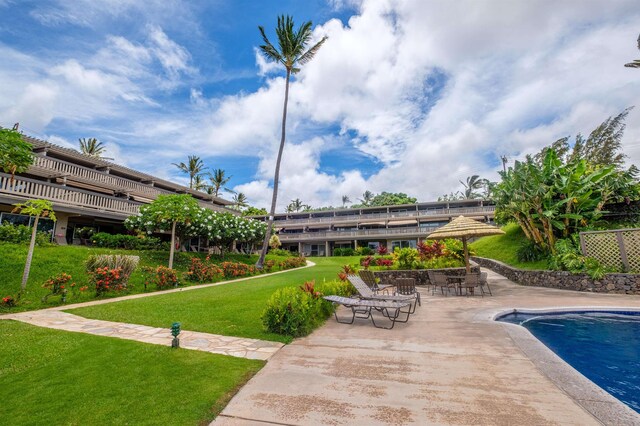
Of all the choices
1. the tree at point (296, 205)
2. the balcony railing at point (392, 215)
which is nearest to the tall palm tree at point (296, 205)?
the tree at point (296, 205)

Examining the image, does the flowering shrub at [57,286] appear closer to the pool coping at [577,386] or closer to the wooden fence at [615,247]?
the pool coping at [577,386]

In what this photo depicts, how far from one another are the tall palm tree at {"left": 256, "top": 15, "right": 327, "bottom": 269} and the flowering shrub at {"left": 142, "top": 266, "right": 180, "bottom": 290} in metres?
7.93

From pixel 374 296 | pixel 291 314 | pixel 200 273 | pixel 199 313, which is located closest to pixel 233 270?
pixel 200 273

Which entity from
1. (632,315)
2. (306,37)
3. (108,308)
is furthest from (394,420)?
(306,37)

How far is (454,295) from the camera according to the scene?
36.3 ft

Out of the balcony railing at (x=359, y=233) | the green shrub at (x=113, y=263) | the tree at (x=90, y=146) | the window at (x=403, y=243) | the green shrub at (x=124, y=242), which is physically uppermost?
the tree at (x=90, y=146)

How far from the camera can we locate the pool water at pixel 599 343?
13.9 ft

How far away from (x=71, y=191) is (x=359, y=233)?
3159 cm

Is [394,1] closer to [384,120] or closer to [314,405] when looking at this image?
[384,120]

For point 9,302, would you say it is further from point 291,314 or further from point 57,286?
point 291,314

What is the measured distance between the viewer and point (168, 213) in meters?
14.9

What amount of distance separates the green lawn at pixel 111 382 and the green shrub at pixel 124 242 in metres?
13.7

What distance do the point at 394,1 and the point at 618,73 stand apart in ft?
38.0

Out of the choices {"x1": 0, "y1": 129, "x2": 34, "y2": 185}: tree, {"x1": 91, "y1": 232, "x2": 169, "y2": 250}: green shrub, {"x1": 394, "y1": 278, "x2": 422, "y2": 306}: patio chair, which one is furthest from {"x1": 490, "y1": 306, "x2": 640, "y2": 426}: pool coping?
{"x1": 91, "y1": 232, "x2": 169, "y2": 250}: green shrub
